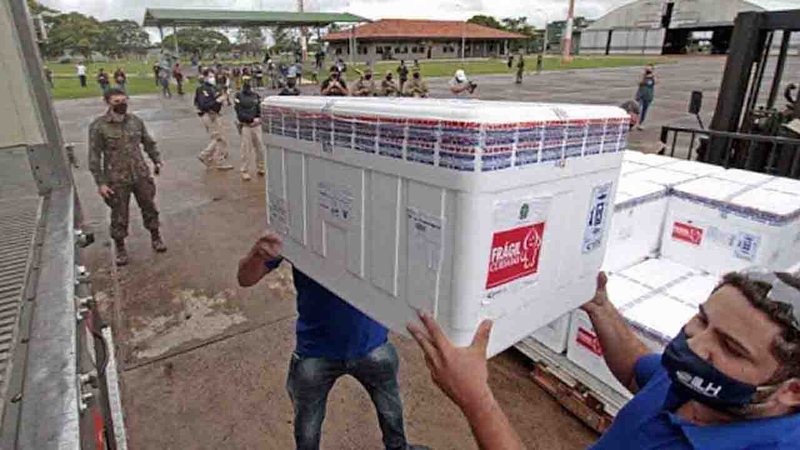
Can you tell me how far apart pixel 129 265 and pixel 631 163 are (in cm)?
518

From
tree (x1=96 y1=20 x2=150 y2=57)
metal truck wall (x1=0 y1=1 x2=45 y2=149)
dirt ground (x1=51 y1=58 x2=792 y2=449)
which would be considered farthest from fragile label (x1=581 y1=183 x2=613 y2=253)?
tree (x1=96 y1=20 x2=150 y2=57)

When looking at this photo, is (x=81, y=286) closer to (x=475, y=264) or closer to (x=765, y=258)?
(x=475, y=264)

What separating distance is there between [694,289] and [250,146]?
7.46 metres

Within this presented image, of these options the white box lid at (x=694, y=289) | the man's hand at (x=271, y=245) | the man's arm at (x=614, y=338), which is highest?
the man's hand at (x=271, y=245)

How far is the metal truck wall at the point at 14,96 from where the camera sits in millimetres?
2334

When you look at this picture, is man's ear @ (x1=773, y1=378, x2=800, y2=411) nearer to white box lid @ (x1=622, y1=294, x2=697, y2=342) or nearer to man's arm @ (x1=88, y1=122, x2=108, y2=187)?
white box lid @ (x1=622, y1=294, x2=697, y2=342)

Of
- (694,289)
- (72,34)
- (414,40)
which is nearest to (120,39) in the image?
(72,34)

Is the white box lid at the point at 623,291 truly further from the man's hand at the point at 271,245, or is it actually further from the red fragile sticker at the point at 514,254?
the man's hand at the point at 271,245

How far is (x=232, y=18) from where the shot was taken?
28797 millimetres

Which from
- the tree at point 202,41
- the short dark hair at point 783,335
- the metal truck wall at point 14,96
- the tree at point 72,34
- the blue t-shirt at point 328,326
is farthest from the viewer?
the tree at point 202,41

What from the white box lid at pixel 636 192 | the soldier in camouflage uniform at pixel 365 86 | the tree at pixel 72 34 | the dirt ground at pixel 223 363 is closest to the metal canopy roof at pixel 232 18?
the soldier in camouflage uniform at pixel 365 86

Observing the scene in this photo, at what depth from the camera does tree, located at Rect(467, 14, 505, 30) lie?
284 feet

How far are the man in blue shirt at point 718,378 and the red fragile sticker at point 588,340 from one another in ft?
5.20

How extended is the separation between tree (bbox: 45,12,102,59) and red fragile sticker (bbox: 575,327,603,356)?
7227 cm
